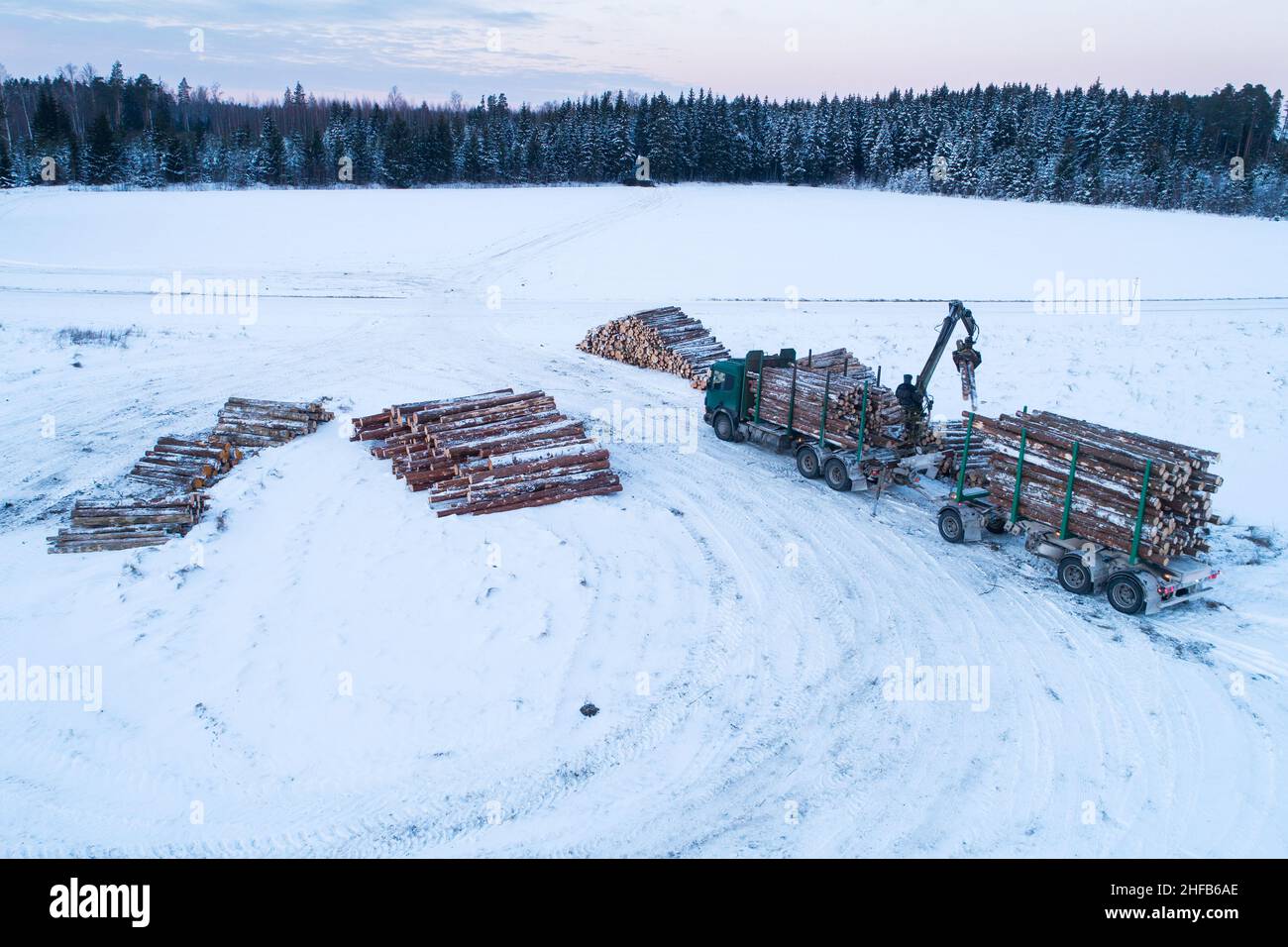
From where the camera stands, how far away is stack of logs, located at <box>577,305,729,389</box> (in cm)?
2684

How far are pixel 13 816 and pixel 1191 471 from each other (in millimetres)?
15989

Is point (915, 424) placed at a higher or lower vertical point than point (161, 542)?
higher

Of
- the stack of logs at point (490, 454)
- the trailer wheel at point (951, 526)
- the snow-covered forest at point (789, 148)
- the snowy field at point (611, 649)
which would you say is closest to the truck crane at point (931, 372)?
the snowy field at point (611, 649)

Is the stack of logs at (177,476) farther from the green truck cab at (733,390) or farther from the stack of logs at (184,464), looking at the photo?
the green truck cab at (733,390)

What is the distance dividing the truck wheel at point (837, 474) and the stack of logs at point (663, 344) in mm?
8056

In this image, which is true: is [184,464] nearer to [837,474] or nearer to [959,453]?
[837,474]

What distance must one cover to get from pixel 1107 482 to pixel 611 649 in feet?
27.1

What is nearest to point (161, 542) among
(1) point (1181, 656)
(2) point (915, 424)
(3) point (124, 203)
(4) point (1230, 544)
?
(2) point (915, 424)

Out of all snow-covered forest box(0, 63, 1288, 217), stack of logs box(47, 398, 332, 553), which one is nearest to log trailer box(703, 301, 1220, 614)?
stack of logs box(47, 398, 332, 553)

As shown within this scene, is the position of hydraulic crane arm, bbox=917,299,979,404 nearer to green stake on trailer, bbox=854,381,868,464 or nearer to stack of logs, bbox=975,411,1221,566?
green stake on trailer, bbox=854,381,868,464

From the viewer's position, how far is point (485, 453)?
17.4 metres

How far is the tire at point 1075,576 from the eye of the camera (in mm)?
13891

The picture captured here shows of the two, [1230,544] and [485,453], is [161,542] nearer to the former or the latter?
[485,453]

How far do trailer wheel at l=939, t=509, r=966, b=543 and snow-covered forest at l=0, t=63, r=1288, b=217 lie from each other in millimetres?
71843
